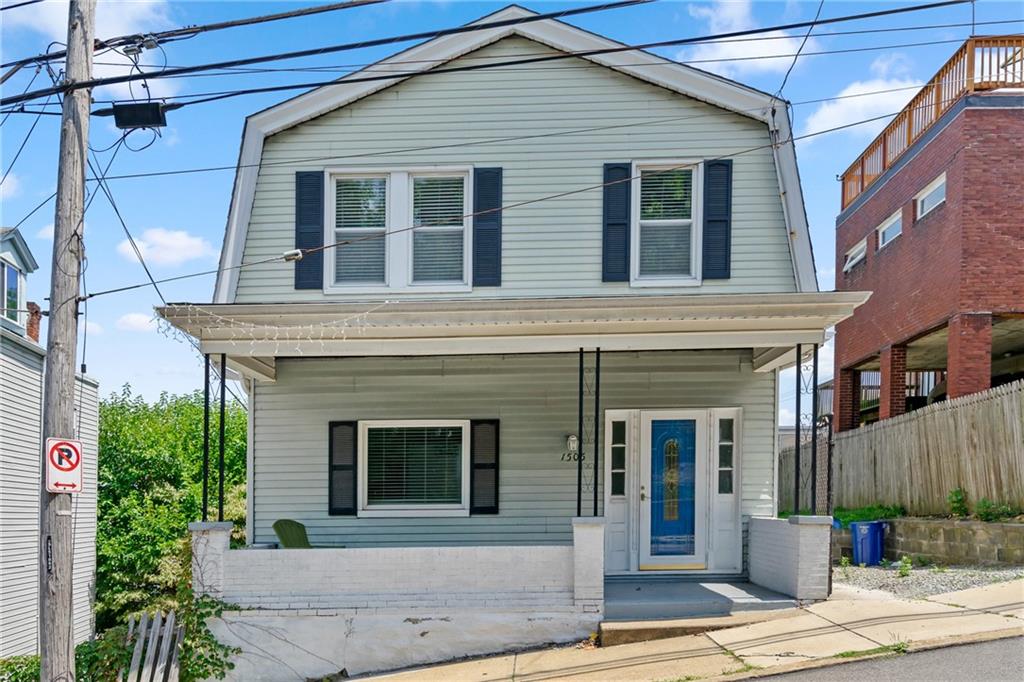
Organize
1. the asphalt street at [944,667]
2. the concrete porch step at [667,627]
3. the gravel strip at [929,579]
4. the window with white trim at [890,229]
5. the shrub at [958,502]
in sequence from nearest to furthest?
the asphalt street at [944,667]
the concrete porch step at [667,627]
the gravel strip at [929,579]
the shrub at [958,502]
the window with white trim at [890,229]

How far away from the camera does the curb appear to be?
7254 mm

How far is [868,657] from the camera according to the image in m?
7.29

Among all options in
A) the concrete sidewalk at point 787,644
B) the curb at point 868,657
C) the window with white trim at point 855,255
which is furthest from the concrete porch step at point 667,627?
the window with white trim at point 855,255

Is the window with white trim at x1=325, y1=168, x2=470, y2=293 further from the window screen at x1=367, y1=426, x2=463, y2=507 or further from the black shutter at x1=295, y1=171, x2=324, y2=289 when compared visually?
the window screen at x1=367, y1=426, x2=463, y2=507

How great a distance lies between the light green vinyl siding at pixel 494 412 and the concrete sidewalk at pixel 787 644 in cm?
227

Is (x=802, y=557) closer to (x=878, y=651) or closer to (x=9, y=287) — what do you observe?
(x=878, y=651)

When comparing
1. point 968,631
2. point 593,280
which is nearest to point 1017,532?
point 968,631

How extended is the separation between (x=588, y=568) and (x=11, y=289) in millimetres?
15235

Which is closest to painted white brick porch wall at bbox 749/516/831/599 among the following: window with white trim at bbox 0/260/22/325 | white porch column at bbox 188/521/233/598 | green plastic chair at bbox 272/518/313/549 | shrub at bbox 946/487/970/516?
shrub at bbox 946/487/970/516

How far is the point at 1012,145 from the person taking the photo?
14.5 m

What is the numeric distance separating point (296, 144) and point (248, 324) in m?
2.90

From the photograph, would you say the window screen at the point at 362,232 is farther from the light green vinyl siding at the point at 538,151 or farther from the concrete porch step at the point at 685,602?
the concrete porch step at the point at 685,602

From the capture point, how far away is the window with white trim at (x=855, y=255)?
2053 cm

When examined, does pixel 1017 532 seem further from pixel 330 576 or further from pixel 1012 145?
pixel 330 576
